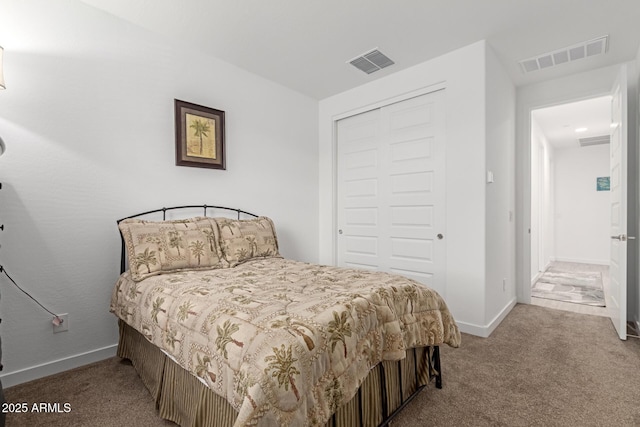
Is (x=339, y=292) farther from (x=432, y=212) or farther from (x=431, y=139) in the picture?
(x=431, y=139)

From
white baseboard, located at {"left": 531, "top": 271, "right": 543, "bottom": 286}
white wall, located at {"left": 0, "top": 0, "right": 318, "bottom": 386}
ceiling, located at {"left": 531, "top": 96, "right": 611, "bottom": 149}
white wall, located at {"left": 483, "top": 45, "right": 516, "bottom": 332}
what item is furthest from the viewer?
white baseboard, located at {"left": 531, "top": 271, "right": 543, "bottom": 286}

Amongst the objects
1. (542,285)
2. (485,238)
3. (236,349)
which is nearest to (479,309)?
(485,238)

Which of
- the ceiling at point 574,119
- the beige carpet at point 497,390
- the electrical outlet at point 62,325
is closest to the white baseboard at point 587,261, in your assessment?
the ceiling at point 574,119

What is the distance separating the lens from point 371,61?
3162mm

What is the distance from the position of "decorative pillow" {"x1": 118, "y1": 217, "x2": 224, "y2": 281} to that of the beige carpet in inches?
28.7

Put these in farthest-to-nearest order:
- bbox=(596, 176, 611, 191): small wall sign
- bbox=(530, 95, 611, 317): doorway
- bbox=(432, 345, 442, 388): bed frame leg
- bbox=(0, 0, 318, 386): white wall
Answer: bbox=(596, 176, 611, 191): small wall sign
bbox=(530, 95, 611, 317): doorway
bbox=(0, 0, 318, 386): white wall
bbox=(432, 345, 442, 388): bed frame leg

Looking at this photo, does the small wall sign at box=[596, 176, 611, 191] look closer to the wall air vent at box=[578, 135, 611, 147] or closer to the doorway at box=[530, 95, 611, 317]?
the doorway at box=[530, 95, 611, 317]

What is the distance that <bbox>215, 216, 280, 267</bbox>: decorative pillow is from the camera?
2.54 metres

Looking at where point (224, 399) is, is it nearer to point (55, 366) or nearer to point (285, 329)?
point (285, 329)

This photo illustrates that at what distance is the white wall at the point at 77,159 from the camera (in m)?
2.01

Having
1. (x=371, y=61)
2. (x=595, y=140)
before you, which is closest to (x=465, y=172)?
(x=371, y=61)

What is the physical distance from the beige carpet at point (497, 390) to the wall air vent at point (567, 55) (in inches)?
105

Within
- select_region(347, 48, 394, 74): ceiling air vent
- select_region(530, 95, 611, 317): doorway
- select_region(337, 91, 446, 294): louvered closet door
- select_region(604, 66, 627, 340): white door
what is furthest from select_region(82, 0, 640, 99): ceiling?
select_region(530, 95, 611, 317): doorway

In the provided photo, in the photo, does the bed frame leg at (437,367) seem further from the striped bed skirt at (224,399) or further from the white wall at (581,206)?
the white wall at (581,206)
